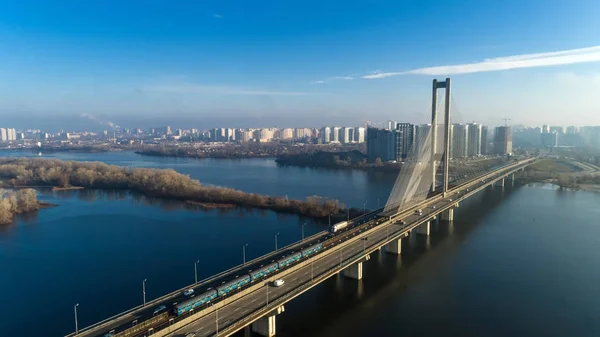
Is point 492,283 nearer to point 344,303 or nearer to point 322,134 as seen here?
point 344,303

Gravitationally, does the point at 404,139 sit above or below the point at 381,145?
above

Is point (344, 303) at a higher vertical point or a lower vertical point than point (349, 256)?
lower

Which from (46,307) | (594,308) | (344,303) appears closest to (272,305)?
(344,303)

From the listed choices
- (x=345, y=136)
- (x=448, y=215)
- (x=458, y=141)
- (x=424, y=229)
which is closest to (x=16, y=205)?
(x=424, y=229)

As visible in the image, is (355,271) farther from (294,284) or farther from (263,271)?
(263,271)

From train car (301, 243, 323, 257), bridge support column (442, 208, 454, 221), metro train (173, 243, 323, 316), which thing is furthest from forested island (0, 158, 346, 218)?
metro train (173, 243, 323, 316)

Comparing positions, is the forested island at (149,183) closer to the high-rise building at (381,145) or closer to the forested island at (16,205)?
the forested island at (16,205)

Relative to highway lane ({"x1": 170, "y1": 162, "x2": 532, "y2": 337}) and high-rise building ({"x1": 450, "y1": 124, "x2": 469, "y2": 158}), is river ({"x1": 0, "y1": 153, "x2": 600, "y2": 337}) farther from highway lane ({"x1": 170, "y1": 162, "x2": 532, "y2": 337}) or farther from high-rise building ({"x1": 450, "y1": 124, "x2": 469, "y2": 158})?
high-rise building ({"x1": 450, "y1": 124, "x2": 469, "y2": 158})
